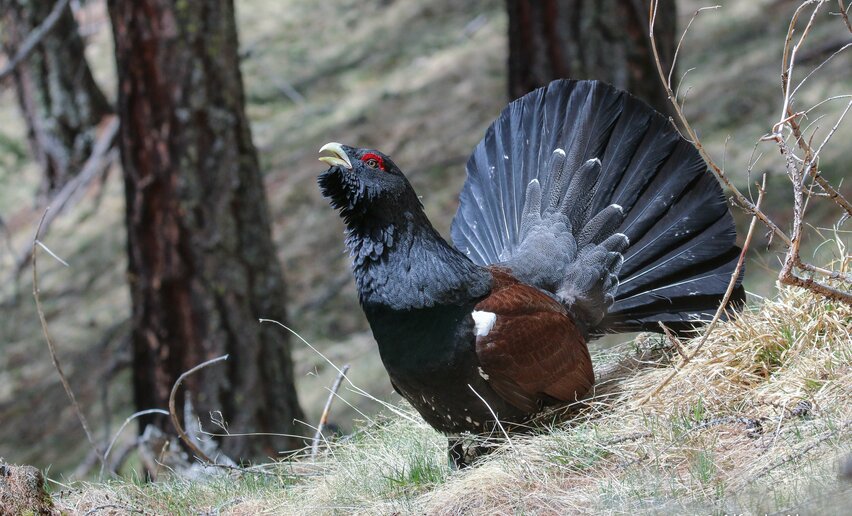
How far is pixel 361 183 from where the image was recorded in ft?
14.7

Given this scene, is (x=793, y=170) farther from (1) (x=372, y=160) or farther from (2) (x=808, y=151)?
(1) (x=372, y=160)

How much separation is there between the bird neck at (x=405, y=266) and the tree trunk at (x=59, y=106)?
10755mm

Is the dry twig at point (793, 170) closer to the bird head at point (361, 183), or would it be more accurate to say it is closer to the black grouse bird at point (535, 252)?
the black grouse bird at point (535, 252)

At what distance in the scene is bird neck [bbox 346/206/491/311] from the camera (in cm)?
441

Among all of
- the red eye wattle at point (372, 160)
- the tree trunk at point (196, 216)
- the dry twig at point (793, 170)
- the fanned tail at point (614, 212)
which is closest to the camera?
the dry twig at point (793, 170)

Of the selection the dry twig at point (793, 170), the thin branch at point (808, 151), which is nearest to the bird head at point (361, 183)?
the dry twig at point (793, 170)

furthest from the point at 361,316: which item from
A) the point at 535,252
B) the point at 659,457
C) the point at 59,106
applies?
the point at 659,457

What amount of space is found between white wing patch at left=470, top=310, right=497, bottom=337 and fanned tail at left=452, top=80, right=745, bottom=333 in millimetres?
875

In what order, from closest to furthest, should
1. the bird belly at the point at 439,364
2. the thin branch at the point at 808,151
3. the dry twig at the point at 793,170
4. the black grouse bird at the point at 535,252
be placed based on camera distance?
the dry twig at the point at 793,170, the thin branch at the point at 808,151, the bird belly at the point at 439,364, the black grouse bird at the point at 535,252

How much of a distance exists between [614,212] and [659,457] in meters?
1.95

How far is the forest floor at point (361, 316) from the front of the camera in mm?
3750

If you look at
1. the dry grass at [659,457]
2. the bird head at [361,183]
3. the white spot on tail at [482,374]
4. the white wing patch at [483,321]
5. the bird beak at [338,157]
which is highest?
the bird beak at [338,157]

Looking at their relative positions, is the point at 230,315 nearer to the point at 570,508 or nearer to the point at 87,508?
the point at 87,508

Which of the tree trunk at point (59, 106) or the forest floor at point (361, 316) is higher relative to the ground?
the tree trunk at point (59, 106)
